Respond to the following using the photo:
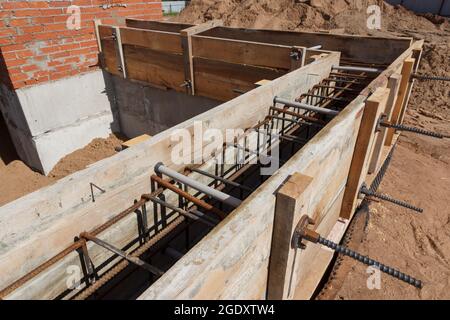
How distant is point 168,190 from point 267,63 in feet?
11.7

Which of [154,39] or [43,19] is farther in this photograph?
[154,39]

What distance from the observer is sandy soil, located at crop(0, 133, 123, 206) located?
7102 mm

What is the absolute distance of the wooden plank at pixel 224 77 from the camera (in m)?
6.00

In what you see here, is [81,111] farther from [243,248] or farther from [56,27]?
[243,248]

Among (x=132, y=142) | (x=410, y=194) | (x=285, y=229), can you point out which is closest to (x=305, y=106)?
(x=132, y=142)

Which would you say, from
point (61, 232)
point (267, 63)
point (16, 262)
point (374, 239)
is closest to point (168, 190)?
point (61, 232)

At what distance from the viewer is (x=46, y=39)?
22.5 feet

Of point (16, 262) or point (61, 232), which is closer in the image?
point (16, 262)

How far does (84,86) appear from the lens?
25.9ft

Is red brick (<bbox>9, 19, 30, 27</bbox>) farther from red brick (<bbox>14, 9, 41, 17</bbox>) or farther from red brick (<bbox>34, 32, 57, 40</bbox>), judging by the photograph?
red brick (<bbox>34, 32, 57, 40</bbox>)

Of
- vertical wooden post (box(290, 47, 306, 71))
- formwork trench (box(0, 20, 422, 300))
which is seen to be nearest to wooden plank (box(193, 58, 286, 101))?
formwork trench (box(0, 20, 422, 300))

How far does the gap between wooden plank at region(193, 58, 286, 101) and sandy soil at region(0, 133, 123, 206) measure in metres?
3.17

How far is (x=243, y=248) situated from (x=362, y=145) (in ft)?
9.67

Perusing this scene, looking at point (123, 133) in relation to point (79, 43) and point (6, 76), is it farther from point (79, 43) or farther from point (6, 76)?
point (6, 76)
